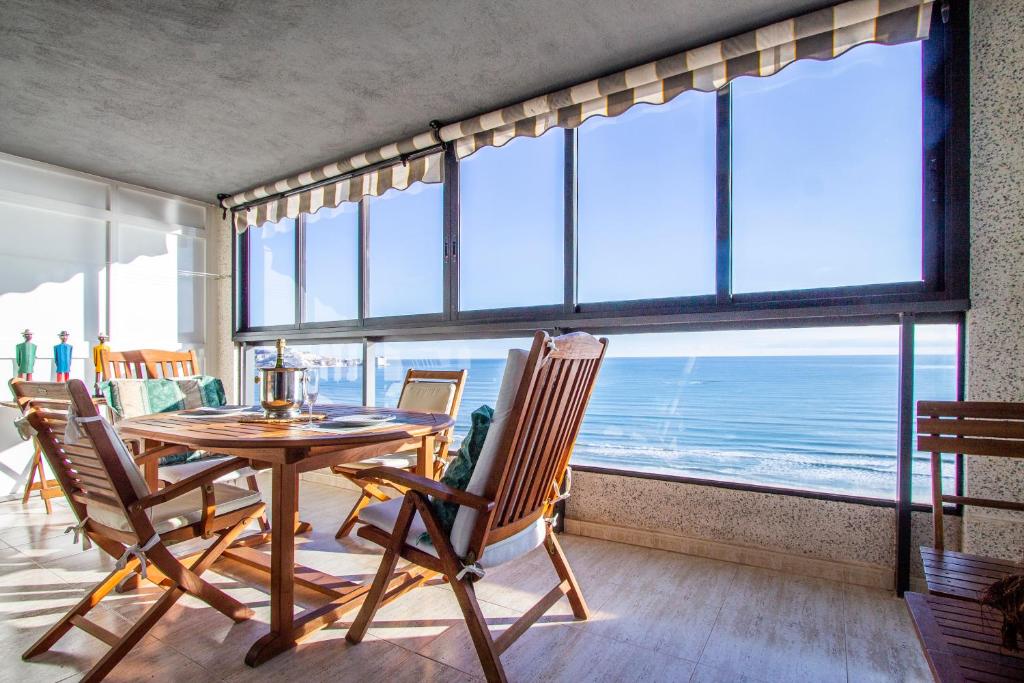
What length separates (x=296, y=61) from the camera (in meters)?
2.76

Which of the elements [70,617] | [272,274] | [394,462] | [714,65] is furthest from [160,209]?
[714,65]

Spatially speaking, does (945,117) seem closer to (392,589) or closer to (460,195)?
(460,195)

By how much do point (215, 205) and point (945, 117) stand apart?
5853mm

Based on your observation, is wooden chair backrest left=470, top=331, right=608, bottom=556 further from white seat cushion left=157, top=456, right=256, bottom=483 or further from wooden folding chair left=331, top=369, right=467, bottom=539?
white seat cushion left=157, top=456, right=256, bottom=483

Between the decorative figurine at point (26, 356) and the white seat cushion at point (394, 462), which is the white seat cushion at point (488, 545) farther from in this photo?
the decorative figurine at point (26, 356)

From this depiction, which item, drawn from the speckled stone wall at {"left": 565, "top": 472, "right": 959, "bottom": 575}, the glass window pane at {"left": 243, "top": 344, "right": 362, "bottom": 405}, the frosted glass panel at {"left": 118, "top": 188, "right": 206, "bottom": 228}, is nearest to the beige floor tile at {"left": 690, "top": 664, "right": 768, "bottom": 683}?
the speckled stone wall at {"left": 565, "top": 472, "right": 959, "bottom": 575}

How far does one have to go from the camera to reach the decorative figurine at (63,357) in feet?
12.6

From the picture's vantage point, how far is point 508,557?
1.62 metres

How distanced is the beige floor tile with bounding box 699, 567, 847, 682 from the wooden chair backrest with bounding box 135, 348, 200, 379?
4.03 metres

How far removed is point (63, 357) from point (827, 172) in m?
5.37

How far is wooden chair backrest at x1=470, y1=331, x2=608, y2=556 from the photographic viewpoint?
4.75 feet

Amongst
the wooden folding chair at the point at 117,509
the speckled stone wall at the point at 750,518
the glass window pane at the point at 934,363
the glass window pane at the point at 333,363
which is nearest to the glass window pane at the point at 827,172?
the glass window pane at the point at 934,363

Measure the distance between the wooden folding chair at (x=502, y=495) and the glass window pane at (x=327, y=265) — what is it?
3.17 meters

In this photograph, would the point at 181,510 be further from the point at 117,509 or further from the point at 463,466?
the point at 463,466
